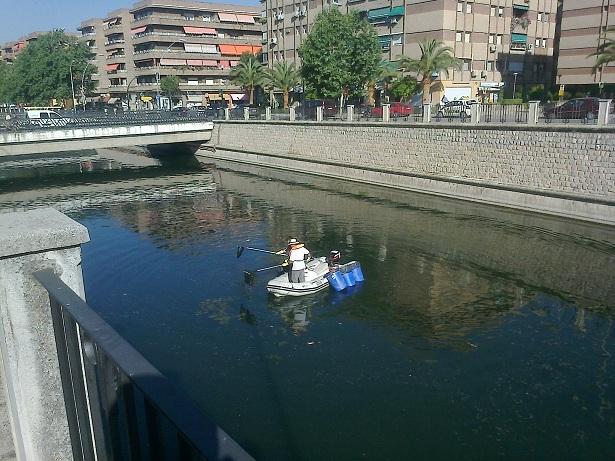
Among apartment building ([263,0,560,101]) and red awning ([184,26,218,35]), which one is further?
red awning ([184,26,218,35])

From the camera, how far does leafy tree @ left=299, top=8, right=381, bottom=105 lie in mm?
48219

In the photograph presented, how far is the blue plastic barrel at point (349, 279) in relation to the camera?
1692 cm

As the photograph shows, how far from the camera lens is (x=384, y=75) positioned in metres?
51.1


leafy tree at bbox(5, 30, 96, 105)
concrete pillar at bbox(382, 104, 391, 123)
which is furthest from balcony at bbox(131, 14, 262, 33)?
concrete pillar at bbox(382, 104, 391, 123)

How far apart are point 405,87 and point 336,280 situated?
3578cm

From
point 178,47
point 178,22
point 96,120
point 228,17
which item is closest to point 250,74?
point 96,120

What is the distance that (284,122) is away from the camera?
45.7 metres

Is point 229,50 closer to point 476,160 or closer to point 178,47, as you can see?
point 178,47

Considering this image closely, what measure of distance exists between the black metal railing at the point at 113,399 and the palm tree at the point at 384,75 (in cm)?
4959

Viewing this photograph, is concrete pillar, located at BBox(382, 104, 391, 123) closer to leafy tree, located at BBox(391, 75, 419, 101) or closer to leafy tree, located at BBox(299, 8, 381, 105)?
leafy tree, located at BBox(391, 75, 419, 101)

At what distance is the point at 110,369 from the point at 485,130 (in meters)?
30.2

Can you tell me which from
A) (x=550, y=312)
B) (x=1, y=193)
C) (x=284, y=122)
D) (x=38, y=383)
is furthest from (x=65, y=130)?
(x=38, y=383)

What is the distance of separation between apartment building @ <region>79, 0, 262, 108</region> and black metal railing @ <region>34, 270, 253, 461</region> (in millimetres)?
83664

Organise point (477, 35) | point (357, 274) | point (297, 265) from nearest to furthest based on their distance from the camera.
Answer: point (297, 265)
point (357, 274)
point (477, 35)
